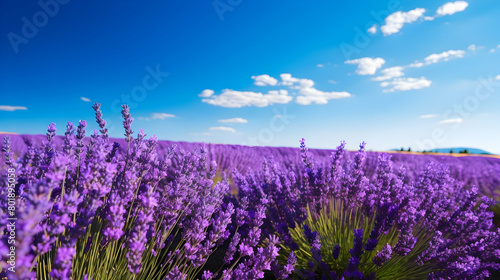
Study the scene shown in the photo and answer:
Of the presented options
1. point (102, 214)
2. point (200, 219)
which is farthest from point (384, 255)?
point (102, 214)

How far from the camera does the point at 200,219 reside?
4.58 feet

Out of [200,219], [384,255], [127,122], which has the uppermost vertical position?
[127,122]

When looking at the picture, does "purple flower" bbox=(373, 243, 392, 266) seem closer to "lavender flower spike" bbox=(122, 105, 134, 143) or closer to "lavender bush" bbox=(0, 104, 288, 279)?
A: "lavender bush" bbox=(0, 104, 288, 279)

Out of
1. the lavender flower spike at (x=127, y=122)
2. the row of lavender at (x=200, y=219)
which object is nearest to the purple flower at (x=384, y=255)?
the row of lavender at (x=200, y=219)

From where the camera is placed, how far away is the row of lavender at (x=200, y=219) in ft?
3.55

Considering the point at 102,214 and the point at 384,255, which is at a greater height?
the point at 102,214

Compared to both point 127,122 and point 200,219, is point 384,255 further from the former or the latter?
point 127,122

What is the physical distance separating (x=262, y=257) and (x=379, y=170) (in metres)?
1.23

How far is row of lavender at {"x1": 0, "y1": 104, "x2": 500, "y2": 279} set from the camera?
1082 millimetres

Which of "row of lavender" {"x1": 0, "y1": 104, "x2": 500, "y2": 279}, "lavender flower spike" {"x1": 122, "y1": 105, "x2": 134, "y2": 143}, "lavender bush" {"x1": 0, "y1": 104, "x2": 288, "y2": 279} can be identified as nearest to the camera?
"lavender bush" {"x1": 0, "y1": 104, "x2": 288, "y2": 279}

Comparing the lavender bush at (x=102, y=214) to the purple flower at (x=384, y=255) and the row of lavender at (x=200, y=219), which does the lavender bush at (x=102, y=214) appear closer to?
the row of lavender at (x=200, y=219)

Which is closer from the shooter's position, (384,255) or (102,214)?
(102,214)

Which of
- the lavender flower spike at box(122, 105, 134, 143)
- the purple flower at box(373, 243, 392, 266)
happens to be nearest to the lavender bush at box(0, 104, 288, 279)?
the lavender flower spike at box(122, 105, 134, 143)

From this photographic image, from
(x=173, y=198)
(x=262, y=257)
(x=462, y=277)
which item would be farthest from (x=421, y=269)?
(x=173, y=198)
